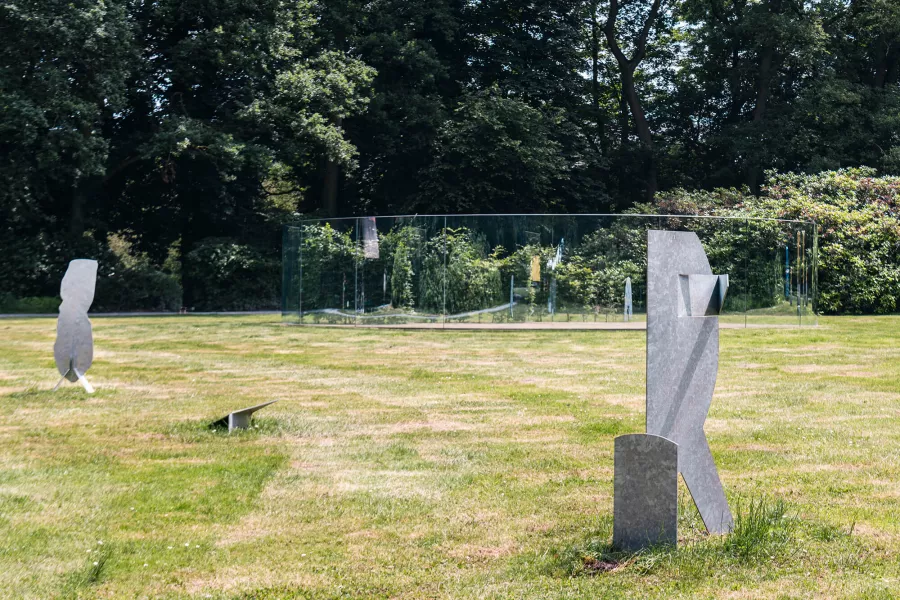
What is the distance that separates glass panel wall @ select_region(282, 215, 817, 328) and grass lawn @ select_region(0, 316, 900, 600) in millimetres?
7654

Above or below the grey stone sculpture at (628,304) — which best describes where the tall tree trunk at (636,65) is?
above

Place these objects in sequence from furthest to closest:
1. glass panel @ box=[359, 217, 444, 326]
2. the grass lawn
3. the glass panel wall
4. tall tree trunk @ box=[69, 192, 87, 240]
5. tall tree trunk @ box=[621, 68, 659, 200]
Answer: tall tree trunk @ box=[621, 68, 659, 200] → tall tree trunk @ box=[69, 192, 87, 240] → glass panel @ box=[359, 217, 444, 326] → the glass panel wall → the grass lawn

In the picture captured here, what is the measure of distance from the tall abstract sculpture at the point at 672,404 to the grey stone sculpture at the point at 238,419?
4.72 m

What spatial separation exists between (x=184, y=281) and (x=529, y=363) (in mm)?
24591

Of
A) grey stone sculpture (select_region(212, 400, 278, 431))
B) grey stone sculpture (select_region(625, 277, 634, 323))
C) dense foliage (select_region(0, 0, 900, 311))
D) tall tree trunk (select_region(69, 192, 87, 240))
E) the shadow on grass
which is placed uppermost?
dense foliage (select_region(0, 0, 900, 311))

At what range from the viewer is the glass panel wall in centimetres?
2203

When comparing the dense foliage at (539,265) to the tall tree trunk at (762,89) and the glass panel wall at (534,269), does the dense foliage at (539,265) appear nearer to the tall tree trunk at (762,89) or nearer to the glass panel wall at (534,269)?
the glass panel wall at (534,269)

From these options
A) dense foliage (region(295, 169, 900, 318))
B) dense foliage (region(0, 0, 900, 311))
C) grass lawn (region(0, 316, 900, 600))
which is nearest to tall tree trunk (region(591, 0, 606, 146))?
dense foliage (region(0, 0, 900, 311))

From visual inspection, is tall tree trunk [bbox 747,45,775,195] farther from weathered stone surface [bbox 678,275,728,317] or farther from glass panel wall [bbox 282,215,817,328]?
weathered stone surface [bbox 678,275,728,317]

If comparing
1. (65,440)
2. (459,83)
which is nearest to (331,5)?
(459,83)

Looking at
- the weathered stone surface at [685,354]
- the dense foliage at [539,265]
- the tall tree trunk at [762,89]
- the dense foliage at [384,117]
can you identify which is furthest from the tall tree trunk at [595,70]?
the weathered stone surface at [685,354]

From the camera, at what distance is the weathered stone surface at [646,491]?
5109mm

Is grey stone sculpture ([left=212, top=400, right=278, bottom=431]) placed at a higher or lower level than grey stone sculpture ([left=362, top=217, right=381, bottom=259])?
lower

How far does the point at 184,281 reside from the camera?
3681 centimetres
